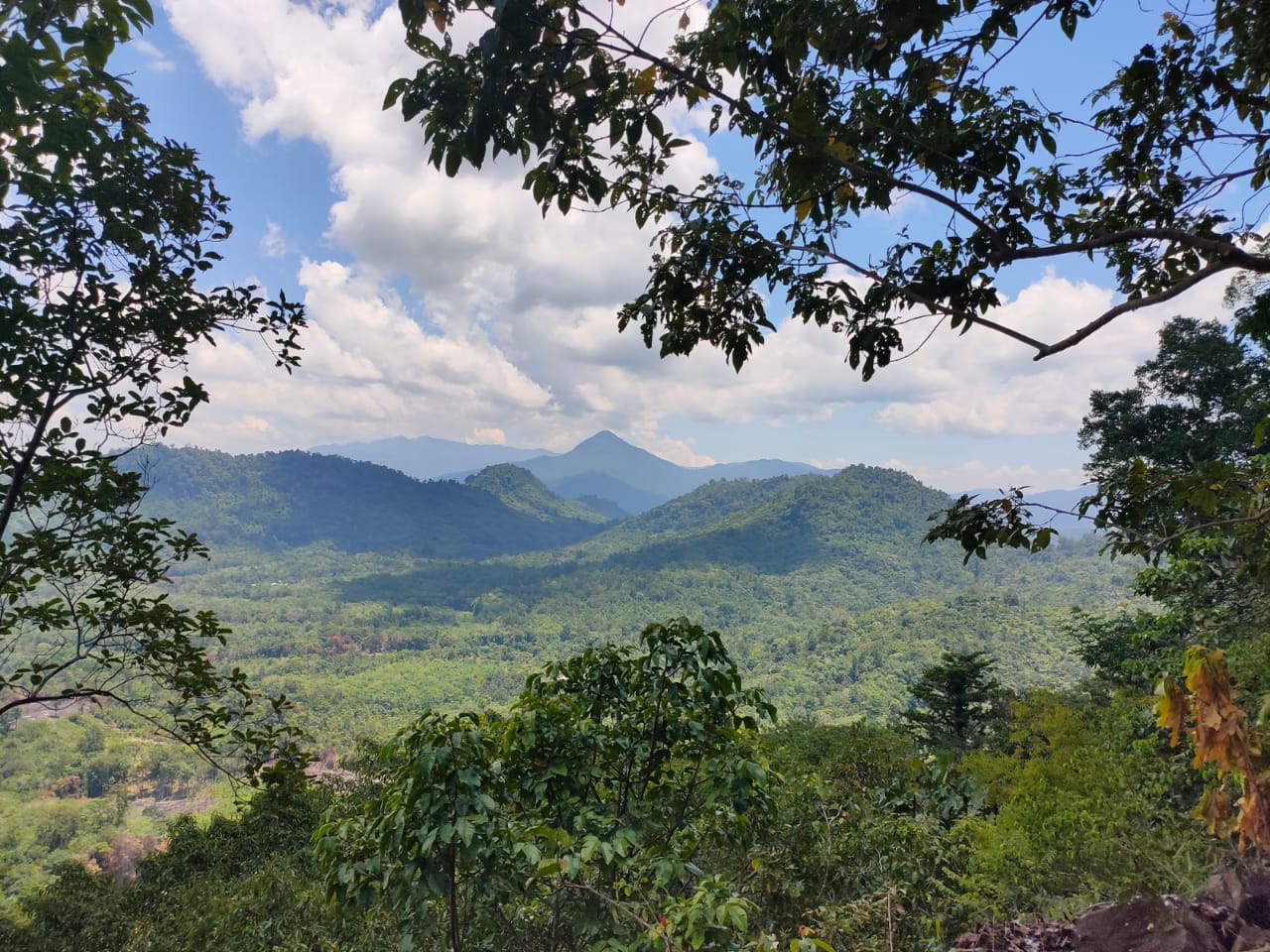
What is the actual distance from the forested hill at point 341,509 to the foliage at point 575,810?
17035cm

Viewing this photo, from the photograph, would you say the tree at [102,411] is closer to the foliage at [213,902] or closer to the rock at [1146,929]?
the foliage at [213,902]

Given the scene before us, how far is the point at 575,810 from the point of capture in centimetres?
231

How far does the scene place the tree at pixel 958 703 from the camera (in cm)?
1463

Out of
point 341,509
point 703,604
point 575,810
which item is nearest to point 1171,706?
Result: point 575,810

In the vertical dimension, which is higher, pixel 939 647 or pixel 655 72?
pixel 655 72

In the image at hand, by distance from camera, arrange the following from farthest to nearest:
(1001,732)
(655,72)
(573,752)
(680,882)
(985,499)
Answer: (1001,732)
(573,752)
(680,882)
(985,499)
(655,72)

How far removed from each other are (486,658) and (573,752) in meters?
82.0

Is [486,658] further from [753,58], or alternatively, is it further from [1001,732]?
[753,58]

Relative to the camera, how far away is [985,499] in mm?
1938

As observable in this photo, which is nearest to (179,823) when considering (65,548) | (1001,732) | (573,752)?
(65,548)

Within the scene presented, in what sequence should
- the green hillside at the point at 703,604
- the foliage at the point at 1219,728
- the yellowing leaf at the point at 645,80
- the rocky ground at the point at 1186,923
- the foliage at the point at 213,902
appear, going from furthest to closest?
the green hillside at the point at 703,604, the foliage at the point at 213,902, the rocky ground at the point at 1186,923, the yellowing leaf at the point at 645,80, the foliage at the point at 1219,728

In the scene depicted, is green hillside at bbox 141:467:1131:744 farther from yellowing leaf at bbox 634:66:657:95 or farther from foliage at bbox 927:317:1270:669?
yellowing leaf at bbox 634:66:657:95

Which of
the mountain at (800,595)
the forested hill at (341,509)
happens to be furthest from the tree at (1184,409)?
the forested hill at (341,509)

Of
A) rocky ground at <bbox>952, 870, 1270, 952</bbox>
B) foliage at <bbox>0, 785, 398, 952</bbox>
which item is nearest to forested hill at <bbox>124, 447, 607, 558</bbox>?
foliage at <bbox>0, 785, 398, 952</bbox>
